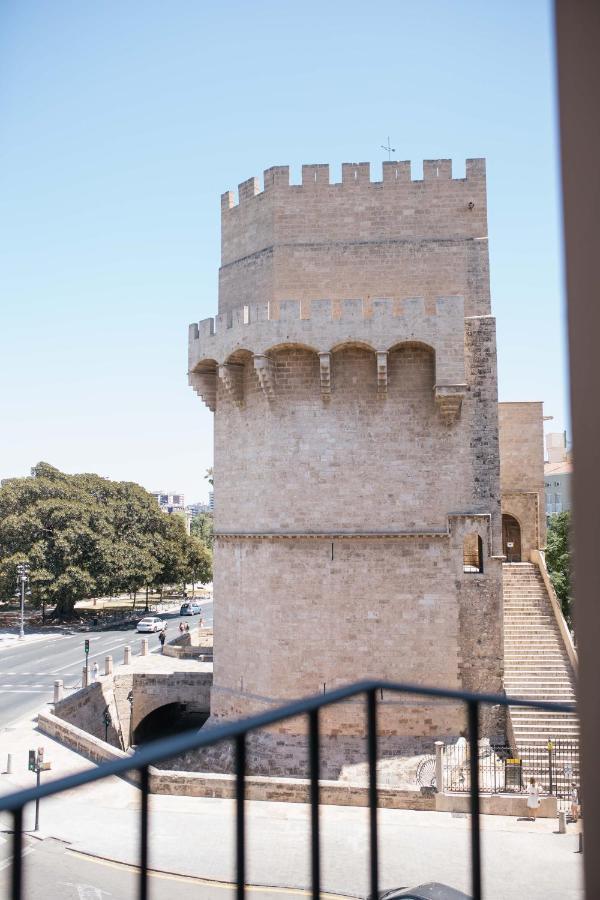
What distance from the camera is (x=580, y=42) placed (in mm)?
1745

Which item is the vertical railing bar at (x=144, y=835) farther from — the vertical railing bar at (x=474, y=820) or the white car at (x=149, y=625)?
the white car at (x=149, y=625)

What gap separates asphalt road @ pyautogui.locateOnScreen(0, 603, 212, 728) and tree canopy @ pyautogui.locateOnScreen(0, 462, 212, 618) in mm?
2860

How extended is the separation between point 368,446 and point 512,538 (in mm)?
9576

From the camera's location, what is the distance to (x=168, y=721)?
921 inches

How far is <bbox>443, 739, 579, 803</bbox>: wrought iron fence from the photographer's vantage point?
12109mm

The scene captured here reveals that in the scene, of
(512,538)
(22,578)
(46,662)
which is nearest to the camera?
(512,538)

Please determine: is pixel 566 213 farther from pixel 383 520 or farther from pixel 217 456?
pixel 217 456

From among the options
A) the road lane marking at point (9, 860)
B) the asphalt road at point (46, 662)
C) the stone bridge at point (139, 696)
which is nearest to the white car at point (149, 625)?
the asphalt road at point (46, 662)

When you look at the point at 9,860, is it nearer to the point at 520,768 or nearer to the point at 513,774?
the point at 520,768

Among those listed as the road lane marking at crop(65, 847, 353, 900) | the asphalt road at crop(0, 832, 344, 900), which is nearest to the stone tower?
the road lane marking at crop(65, 847, 353, 900)

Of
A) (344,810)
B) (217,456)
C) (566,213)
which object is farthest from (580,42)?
(217,456)

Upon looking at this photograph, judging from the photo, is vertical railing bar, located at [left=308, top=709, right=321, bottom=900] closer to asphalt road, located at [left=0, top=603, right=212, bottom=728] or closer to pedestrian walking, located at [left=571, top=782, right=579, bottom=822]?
pedestrian walking, located at [left=571, top=782, right=579, bottom=822]

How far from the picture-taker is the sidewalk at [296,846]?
2.67 meters

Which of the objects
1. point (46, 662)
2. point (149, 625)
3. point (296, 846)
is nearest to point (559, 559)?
point (149, 625)
